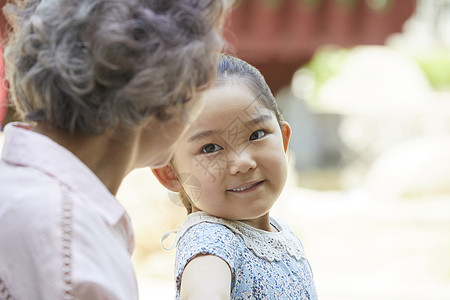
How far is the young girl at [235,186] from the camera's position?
3.99 ft

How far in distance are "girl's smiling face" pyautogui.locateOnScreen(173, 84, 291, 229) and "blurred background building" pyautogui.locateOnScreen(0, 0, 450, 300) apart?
1.78ft

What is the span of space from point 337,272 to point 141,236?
132 cm

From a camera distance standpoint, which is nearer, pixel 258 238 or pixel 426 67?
pixel 258 238

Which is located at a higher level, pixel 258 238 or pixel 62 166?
pixel 62 166

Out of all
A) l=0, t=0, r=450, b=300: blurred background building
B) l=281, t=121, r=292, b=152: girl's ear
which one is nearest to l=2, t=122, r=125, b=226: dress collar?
l=281, t=121, r=292, b=152: girl's ear

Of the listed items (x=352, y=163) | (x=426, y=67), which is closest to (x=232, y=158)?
(x=352, y=163)

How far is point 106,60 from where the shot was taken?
89 cm

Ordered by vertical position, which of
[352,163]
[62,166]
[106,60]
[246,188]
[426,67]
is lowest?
[352,163]

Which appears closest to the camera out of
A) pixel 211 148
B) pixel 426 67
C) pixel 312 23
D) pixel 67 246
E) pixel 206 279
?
pixel 67 246

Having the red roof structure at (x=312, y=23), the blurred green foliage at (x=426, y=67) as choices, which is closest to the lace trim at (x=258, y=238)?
the red roof structure at (x=312, y=23)

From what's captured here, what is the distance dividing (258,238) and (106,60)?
54cm

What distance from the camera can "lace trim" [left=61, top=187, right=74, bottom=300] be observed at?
2.73 feet

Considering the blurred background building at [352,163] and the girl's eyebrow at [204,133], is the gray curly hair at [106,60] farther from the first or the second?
the blurred background building at [352,163]

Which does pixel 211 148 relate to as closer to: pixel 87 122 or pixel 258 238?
pixel 258 238
